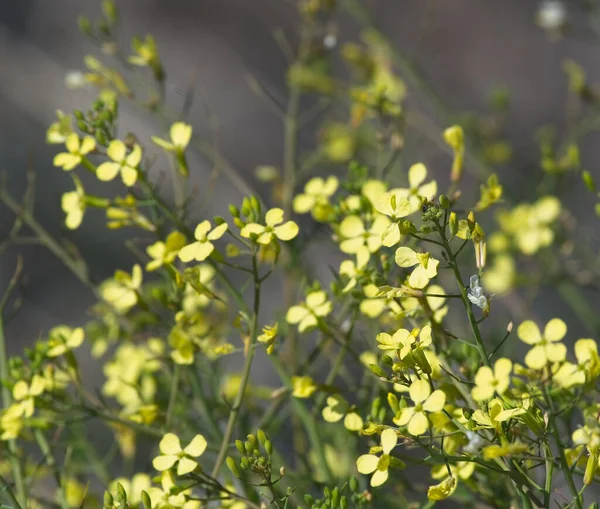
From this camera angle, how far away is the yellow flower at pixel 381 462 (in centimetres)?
68

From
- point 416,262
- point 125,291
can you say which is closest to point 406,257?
point 416,262

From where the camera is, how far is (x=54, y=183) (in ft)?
9.26

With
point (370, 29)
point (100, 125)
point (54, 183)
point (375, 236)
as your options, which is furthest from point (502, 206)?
point (54, 183)

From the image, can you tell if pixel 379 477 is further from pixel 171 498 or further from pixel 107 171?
pixel 107 171

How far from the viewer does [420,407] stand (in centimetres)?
65

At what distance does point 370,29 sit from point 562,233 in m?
0.60

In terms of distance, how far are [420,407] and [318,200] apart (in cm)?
36

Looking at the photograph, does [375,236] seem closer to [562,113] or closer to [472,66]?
[562,113]

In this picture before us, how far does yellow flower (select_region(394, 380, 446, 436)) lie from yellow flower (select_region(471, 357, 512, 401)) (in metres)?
0.03

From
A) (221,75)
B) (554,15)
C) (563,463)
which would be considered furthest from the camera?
(221,75)

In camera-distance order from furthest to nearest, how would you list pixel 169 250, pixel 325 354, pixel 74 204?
pixel 325 354 → pixel 74 204 → pixel 169 250

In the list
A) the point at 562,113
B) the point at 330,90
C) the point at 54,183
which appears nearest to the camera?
→ the point at 330,90

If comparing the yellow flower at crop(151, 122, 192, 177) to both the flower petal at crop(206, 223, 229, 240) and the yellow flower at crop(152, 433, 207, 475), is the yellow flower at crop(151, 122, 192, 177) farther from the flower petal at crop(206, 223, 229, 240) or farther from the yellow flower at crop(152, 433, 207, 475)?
the yellow flower at crop(152, 433, 207, 475)

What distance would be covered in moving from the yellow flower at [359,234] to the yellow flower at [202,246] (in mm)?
149
